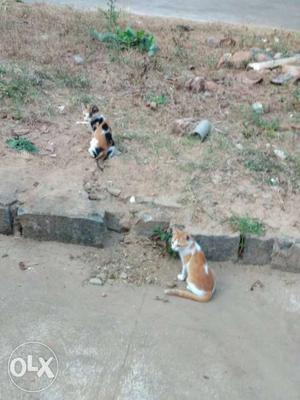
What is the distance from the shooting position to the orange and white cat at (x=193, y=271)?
14.6 feet

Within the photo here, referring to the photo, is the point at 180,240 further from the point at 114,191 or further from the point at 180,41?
the point at 180,41

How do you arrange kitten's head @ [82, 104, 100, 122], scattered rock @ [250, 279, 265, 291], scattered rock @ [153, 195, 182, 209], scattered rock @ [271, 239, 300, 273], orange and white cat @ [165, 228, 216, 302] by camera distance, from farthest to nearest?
kitten's head @ [82, 104, 100, 122] < scattered rock @ [153, 195, 182, 209] < scattered rock @ [271, 239, 300, 273] < scattered rock @ [250, 279, 265, 291] < orange and white cat @ [165, 228, 216, 302]

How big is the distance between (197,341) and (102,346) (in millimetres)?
623

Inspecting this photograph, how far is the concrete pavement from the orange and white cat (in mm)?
5999

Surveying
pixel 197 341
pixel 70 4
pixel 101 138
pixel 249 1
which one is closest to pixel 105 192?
pixel 101 138

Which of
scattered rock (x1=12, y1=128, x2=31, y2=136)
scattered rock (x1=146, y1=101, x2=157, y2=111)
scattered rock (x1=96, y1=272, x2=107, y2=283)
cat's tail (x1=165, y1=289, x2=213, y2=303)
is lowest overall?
scattered rock (x1=96, y1=272, x2=107, y2=283)

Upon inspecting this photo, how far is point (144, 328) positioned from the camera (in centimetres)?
421

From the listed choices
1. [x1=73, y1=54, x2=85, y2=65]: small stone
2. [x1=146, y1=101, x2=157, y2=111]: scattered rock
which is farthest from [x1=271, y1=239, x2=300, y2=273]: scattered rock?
[x1=73, y1=54, x2=85, y2=65]: small stone

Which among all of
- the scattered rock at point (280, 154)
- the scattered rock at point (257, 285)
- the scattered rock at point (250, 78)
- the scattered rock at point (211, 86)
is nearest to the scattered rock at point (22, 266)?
the scattered rock at point (257, 285)

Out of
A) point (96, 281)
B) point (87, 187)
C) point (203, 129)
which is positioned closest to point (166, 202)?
point (87, 187)

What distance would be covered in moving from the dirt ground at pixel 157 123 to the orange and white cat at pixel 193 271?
1.34ft

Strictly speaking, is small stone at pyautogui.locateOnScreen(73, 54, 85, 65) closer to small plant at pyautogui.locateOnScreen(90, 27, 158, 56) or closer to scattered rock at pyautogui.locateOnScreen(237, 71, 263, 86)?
small plant at pyautogui.locateOnScreen(90, 27, 158, 56)

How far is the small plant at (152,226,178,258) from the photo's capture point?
191 inches

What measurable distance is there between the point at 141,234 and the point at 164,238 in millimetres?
238
